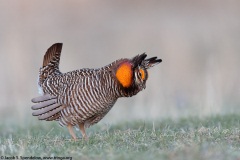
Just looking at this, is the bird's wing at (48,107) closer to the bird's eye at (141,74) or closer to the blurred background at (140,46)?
the bird's eye at (141,74)

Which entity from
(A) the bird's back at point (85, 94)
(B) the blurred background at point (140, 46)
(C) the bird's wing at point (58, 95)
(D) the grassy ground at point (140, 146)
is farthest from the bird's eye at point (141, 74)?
(B) the blurred background at point (140, 46)

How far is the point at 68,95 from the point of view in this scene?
7770 mm

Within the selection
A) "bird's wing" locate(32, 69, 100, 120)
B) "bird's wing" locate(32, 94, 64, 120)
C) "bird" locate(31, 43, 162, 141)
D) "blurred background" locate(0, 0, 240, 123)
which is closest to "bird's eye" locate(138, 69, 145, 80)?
"bird" locate(31, 43, 162, 141)

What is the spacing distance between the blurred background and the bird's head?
249cm

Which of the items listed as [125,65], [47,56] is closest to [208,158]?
[125,65]

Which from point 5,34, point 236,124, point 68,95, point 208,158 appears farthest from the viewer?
point 5,34

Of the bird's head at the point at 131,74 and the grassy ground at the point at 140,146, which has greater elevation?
the bird's head at the point at 131,74

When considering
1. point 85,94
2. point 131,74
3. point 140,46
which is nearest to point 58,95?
point 85,94

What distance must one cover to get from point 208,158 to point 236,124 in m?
3.50

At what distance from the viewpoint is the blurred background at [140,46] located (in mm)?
12781

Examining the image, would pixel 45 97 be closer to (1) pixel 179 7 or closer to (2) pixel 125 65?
(2) pixel 125 65

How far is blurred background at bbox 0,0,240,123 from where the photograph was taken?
41.9 feet

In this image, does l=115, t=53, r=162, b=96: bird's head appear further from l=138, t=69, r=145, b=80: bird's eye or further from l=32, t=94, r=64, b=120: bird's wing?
l=32, t=94, r=64, b=120: bird's wing

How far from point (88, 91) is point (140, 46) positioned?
9.73 meters
